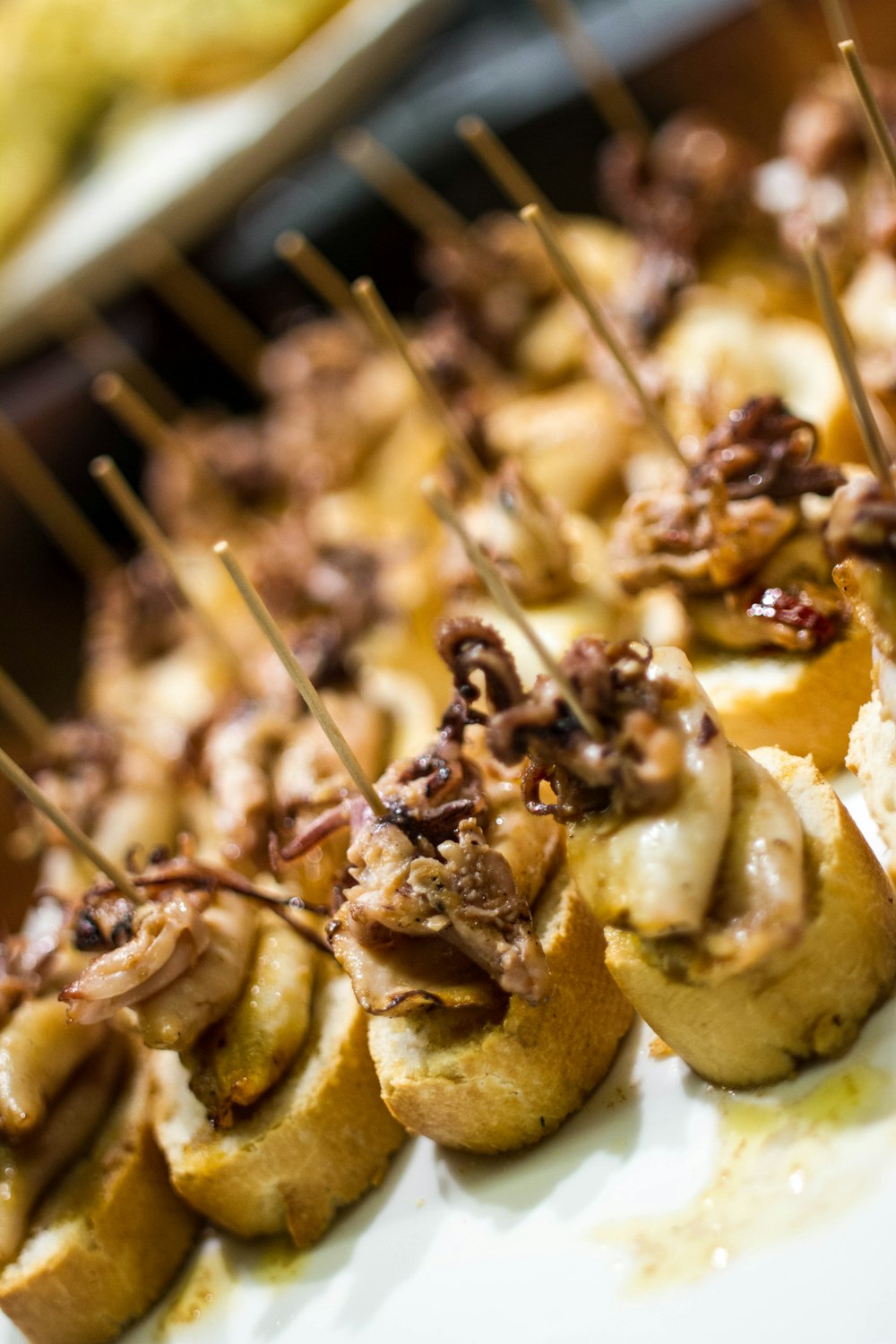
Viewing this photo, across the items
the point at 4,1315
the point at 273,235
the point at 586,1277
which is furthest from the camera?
the point at 273,235

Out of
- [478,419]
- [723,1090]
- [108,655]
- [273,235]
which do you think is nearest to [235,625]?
[108,655]

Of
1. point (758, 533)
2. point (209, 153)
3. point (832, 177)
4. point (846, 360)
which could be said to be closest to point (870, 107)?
point (846, 360)

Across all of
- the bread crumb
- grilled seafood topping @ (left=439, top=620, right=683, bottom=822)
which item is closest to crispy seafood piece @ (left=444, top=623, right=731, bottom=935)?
grilled seafood topping @ (left=439, top=620, right=683, bottom=822)

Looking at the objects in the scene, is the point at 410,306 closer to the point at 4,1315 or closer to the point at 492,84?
the point at 492,84

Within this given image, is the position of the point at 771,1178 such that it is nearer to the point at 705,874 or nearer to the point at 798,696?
the point at 705,874

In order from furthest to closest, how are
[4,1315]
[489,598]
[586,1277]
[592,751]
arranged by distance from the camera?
[489,598]
[4,1315]
[586,1277]
[592,751]

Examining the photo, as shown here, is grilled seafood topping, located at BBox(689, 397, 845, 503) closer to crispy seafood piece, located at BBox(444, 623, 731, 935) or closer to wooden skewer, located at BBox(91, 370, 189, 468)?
crispy seafood piece, located at BBox(444, 623, 731, 935)
